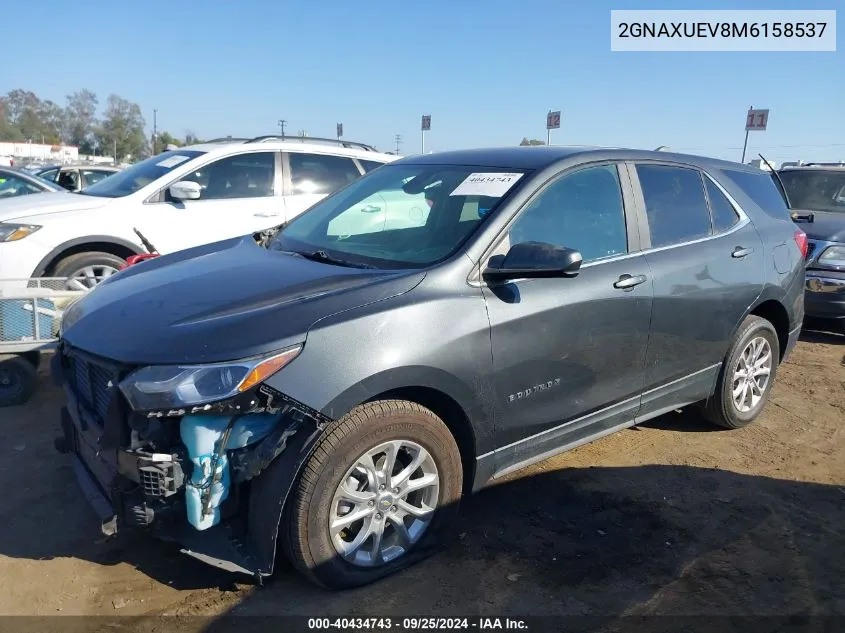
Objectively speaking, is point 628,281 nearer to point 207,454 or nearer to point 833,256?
point 207,454

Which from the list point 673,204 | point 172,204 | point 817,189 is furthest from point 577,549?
point 817,189

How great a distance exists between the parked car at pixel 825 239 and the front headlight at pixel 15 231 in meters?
7.33

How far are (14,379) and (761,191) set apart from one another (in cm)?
536

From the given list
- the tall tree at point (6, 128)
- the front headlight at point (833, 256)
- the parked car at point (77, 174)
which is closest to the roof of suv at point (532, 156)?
the front headlight at point (833, 256)

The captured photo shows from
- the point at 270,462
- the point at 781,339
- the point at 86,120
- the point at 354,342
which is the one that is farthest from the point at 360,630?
the point at 86,120

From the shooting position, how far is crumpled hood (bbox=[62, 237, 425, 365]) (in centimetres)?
258

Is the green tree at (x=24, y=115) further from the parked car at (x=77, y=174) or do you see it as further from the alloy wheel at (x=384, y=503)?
the alloy wheel at (x=384, y=503)

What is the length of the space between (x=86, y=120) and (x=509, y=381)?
87240mm

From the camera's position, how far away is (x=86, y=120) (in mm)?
78375

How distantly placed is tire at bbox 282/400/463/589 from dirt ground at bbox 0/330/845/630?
102 mm

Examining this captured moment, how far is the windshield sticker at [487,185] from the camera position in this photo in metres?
3.42

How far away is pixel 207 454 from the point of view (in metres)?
2.52

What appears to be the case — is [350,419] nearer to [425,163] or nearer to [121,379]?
[121,379]

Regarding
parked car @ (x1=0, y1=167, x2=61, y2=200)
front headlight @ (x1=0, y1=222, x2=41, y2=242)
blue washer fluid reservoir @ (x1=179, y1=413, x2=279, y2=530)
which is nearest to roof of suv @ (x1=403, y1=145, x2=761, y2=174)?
blue washer fluid reservoir @ (x1=179, y1=413, x2=279, y2=530)
